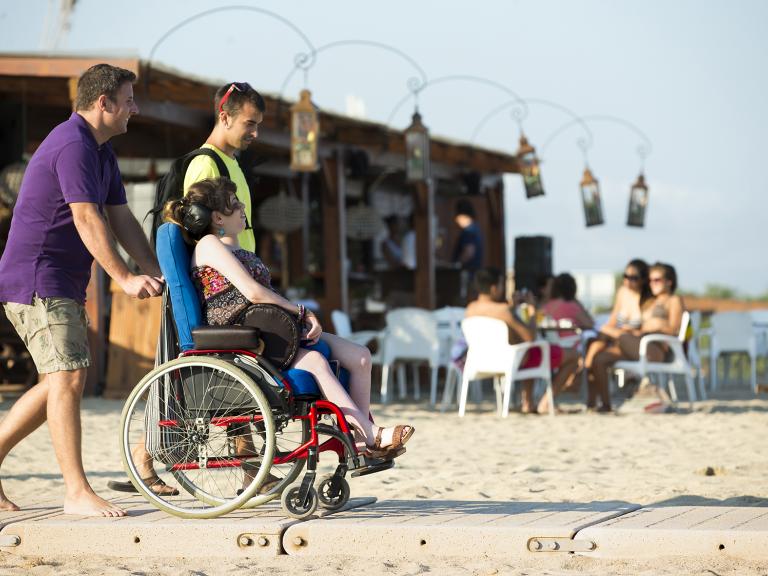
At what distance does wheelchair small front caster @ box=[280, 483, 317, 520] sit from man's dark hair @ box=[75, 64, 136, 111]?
4.60 feet

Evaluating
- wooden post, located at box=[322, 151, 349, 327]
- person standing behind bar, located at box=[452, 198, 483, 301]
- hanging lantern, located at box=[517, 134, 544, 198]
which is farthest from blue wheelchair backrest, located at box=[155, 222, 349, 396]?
hanging lantern, located at box=[517, 134, 544, 198]

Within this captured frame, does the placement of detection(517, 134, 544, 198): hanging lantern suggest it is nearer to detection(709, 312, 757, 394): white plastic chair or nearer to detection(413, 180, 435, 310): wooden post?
detection(413, 180, 435, 310): wooden post

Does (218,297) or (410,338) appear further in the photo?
(410,338)

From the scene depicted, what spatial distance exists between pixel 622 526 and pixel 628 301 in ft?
20.2

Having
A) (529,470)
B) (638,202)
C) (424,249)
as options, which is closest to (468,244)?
(424,249)

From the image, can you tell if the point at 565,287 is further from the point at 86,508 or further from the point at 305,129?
the point at 86,508

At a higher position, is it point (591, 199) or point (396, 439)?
point (591, 199)

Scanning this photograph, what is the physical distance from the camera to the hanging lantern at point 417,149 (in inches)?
468

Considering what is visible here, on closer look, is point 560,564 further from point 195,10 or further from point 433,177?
point 433,177

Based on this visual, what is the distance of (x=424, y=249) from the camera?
14.0 metres

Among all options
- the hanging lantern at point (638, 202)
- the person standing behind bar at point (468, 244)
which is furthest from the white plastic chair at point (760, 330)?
the person standing behind bar at point (468, 244)

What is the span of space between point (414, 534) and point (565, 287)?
6.61 metres

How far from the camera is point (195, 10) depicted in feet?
36.2

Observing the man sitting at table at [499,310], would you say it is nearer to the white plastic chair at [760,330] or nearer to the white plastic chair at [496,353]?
the white plastic chair at [496,353]
